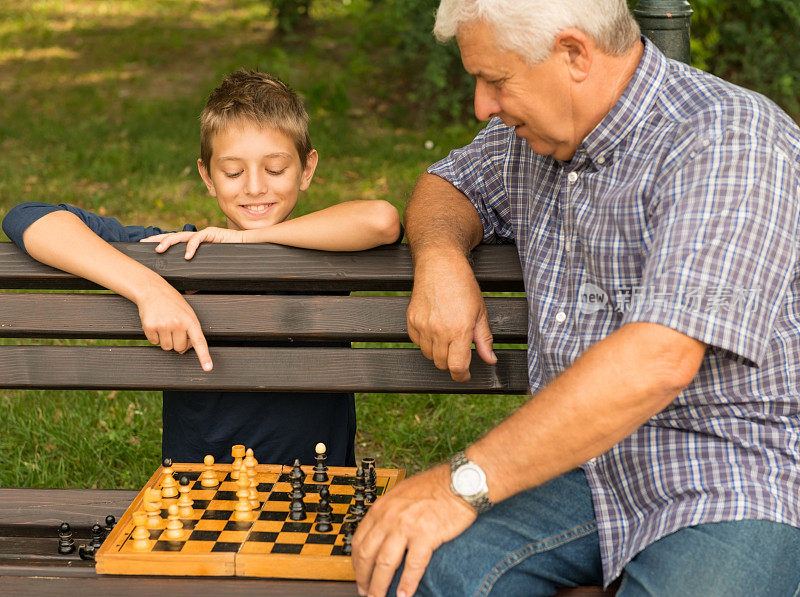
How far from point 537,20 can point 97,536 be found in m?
1.71

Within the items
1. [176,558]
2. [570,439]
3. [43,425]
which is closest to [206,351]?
[176,558]

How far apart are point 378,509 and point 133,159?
22.0 ft

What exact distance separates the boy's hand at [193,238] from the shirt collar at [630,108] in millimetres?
1065

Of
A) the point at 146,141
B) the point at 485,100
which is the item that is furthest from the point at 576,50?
the point at 146,141

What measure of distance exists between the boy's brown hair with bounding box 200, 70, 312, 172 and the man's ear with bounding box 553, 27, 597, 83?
100 centimetres

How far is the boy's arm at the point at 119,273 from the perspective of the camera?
270 centimetres

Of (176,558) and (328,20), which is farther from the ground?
(328,20)

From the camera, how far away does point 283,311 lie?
2.82m

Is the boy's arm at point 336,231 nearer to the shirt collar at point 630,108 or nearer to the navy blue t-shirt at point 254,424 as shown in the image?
the navy blue t-shirt at point 254,424

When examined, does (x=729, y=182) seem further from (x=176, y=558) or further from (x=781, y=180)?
(x=176, y=558)

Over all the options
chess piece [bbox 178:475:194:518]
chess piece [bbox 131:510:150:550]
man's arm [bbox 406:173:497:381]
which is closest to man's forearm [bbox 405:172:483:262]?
man's arm [bbox 406:173:497:381]

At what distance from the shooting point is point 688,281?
203 centimetres

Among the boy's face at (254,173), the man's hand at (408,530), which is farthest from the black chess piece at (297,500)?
A: the boy's face at (254,173)

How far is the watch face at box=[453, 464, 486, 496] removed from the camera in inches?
83.4
